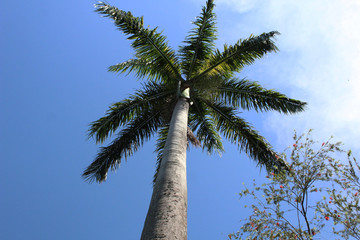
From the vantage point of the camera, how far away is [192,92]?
957 cm

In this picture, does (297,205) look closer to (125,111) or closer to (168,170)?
(168,170)

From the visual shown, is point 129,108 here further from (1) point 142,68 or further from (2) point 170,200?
(2) point 170,200

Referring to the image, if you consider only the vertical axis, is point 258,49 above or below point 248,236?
above

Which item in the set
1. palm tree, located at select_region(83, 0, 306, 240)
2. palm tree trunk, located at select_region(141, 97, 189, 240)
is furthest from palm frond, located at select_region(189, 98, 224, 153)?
palm tree trunk, located at select_region(141, 97, 189, 240)

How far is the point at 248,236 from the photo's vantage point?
20.4 feet

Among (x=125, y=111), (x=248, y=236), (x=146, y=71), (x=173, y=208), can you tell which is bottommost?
(x=173, y=208)

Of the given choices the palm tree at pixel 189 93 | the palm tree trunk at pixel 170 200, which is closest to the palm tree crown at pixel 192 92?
the palm tree at pixel 189 93

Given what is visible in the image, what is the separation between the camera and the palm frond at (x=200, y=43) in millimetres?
9227

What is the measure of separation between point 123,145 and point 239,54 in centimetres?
524

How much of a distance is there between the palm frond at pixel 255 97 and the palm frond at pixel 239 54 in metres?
0.58

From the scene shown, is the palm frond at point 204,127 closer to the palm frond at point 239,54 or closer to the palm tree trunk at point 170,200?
the palm frond at point 239,54

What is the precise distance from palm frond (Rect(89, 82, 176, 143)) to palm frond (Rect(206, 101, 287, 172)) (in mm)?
1821

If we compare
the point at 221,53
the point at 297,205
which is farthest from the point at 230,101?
the point at 297,205

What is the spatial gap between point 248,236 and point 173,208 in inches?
134
